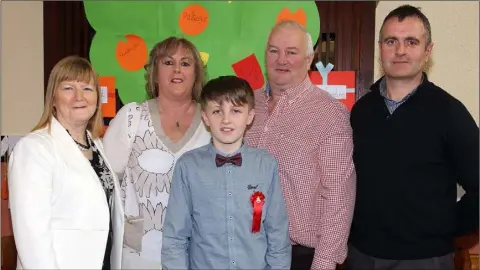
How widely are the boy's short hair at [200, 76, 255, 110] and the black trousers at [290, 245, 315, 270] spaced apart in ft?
1.98

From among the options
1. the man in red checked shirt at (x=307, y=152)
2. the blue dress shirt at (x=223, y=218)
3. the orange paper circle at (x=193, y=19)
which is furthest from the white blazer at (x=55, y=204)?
the orange paper circle at (x=193, y=19)

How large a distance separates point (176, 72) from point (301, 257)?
3.00ft

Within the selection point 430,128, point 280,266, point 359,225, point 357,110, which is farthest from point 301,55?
point 280,266

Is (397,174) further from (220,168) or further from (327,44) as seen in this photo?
(327,44)

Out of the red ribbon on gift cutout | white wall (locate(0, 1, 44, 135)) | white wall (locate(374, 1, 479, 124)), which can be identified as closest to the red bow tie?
the red ribbon on gift cutout

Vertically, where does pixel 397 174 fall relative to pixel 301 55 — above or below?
below

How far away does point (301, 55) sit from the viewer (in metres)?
1.92

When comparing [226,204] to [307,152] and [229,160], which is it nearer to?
[229,160]

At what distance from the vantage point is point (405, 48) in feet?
5.57

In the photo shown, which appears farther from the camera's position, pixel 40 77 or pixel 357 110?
pixel 40 77

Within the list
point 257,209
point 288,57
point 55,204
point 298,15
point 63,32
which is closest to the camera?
point 55,204

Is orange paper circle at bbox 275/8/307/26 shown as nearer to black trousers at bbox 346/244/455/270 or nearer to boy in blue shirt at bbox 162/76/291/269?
boy in blue shirt at bbox 162/76/291/269

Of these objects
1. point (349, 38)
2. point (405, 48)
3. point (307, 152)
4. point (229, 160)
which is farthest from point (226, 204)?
point (349, 38)

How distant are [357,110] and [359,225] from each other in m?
0.46
